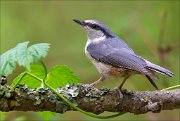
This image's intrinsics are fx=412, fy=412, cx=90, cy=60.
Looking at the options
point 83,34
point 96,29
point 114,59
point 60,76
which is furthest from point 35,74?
point 83,34

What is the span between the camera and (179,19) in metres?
4.56

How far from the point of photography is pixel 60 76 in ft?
6.96

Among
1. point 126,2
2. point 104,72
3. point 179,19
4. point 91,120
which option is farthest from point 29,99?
point 126,2

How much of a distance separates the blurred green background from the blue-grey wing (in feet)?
3.08

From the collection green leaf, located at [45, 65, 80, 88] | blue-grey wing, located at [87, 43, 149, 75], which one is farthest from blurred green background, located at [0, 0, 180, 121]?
green leaf, located at [45, 65, 80, 88]

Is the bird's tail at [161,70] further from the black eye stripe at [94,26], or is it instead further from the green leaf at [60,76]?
the black eye stripe at [94,26]

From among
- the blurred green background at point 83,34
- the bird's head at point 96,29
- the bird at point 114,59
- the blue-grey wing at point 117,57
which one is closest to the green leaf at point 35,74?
the bird at point 114,59

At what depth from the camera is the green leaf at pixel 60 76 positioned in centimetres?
212

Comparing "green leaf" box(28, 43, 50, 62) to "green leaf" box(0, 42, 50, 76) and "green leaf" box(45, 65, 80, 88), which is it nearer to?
"green leaf" box(0, 42, 50, 76)

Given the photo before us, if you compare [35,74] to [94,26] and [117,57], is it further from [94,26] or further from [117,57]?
[94,26]

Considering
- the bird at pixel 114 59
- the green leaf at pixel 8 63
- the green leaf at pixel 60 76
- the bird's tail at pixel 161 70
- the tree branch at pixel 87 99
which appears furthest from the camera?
the bird at pixel 114 59

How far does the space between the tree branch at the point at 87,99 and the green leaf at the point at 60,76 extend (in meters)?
0.12

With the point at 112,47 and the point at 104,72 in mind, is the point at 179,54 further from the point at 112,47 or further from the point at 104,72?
the point at 104,72

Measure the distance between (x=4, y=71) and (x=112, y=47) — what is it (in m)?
1.18
